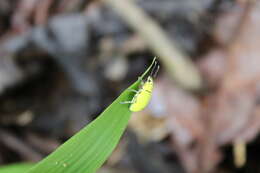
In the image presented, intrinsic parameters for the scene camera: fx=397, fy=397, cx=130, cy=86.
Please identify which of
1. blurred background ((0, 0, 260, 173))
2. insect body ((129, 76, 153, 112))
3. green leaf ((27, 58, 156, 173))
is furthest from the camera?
blurred background ((0, 0, 260, 173))

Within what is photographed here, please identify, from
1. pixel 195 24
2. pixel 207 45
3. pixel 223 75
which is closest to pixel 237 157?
pixel 223 75

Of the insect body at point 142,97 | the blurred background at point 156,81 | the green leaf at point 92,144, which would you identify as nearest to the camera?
the green leaf at point 92,144

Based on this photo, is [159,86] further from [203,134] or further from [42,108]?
[42,108]

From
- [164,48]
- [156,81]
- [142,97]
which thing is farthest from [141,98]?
[156,81]

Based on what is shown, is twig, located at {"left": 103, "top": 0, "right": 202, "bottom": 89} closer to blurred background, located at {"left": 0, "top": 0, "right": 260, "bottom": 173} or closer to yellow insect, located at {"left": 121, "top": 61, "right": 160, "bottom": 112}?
blurred background, located at {"left": 0, "top": 0, "right": 260, "bottom": 173}

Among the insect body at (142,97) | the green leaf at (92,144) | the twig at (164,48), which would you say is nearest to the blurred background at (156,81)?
the twig at (164,48)

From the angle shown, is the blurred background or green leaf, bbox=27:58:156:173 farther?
the blurred background

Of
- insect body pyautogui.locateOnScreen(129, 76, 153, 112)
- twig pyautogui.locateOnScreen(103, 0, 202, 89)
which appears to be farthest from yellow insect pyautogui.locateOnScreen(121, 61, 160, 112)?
twig pyautogui.locateOnScreen(103, 0, 202, 89)

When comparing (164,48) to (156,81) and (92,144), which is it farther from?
(92,144)

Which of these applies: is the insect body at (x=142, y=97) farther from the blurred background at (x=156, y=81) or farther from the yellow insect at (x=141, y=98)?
the blurred background at (x=156, y=81)
